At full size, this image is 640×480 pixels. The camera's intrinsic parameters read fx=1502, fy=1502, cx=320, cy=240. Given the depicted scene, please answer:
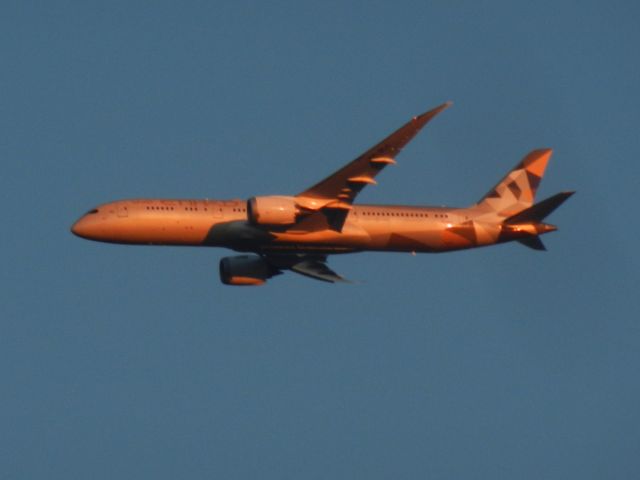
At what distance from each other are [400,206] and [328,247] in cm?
503

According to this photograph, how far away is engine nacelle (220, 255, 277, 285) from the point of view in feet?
287

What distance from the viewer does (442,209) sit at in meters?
85.0

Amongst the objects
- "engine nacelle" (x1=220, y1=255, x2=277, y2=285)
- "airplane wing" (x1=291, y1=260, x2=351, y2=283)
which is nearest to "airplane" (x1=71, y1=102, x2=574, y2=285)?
"airplane wing" (x1=291, y1=260, x2=351, y2=283)

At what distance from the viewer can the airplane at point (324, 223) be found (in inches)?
3103

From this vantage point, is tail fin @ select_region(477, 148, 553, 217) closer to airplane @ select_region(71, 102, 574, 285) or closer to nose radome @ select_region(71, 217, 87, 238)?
airplane @ select_region(71, 102, 574, 285)

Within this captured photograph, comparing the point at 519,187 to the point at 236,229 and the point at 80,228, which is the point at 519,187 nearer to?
the point at 236,229

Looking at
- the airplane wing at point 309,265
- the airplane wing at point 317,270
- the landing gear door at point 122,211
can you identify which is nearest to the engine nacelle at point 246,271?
the airplane wing at point 309,265

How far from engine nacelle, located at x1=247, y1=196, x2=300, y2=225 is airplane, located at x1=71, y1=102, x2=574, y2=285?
0.17 ft

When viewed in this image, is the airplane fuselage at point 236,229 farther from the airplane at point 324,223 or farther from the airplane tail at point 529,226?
the airplane tail at point 529,226

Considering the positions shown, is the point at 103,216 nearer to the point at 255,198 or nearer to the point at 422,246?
the point at 255,198

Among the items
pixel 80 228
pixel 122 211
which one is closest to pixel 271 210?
pixel 122 211

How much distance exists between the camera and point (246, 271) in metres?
87.6

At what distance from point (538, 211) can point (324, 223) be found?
39.9 feet

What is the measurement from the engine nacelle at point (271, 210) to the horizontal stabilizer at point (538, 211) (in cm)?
1315
